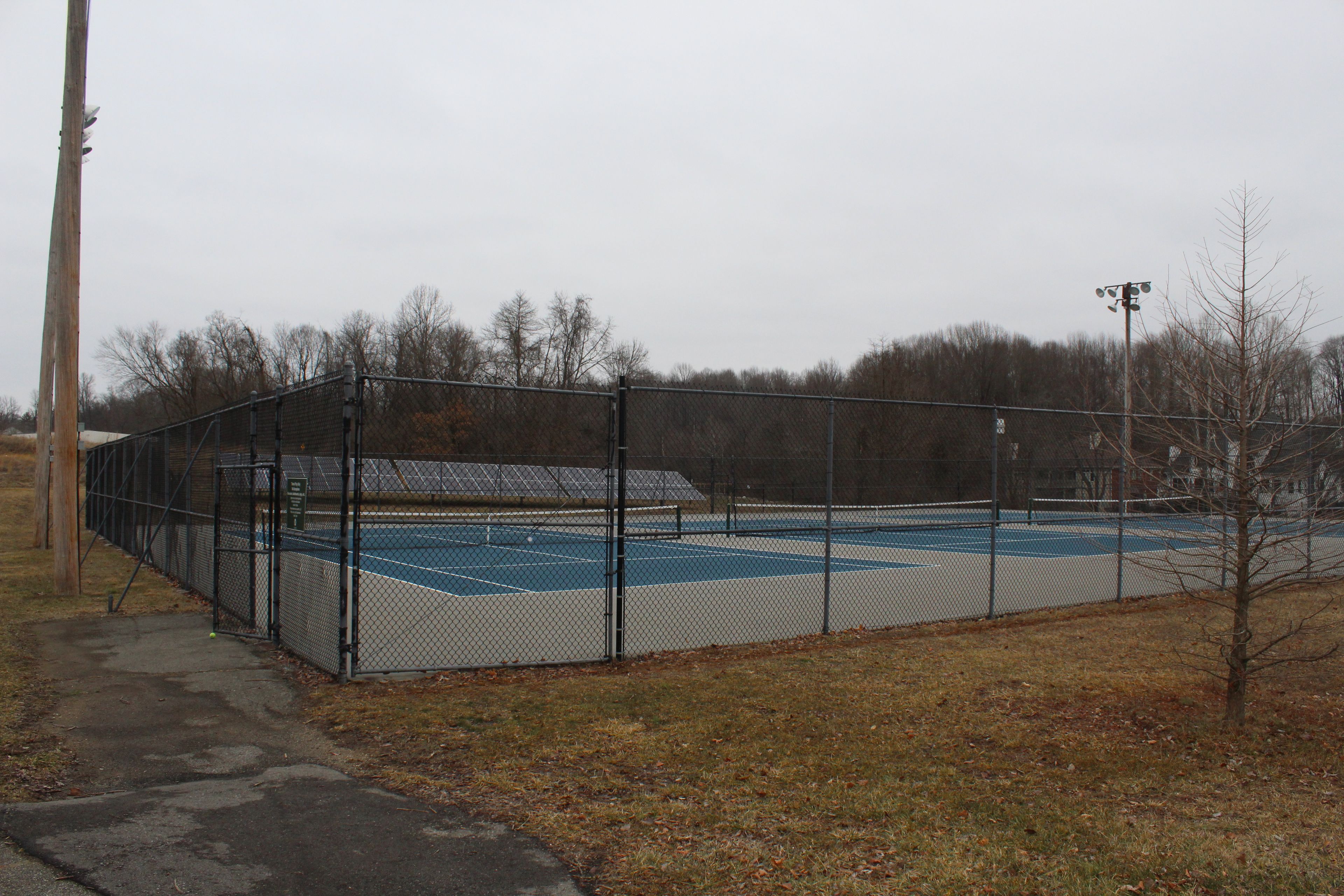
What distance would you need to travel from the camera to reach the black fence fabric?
7879mm

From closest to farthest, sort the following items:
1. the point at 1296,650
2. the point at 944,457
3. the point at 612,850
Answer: the point at 612,850 < the point at 1296,650 < the point at 944,457

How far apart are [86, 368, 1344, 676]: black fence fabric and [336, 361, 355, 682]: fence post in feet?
0.11

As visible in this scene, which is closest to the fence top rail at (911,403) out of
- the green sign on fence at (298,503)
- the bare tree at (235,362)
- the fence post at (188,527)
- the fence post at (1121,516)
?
the fence post at (1121,516)

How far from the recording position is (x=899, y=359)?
42.1 meters

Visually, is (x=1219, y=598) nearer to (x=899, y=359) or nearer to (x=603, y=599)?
(x=603, y=599)

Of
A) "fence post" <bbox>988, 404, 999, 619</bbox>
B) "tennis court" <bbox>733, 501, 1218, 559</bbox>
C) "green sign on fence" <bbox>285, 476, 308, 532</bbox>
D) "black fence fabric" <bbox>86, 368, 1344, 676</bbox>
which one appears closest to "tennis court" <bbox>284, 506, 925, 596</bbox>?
"black fence fabric" <bbox>86, 368, 1344, 676</bbox>

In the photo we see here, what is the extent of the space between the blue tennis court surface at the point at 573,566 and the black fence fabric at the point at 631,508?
132 millimetres

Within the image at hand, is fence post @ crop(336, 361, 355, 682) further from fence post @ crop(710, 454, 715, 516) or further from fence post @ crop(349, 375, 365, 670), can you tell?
fence post @ crop(710, 454, 715, 516)

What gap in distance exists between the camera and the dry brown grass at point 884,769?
155 inches

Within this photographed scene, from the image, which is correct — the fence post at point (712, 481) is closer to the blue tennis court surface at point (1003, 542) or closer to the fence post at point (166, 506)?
the blue tennis court surface at point (1003, 542)

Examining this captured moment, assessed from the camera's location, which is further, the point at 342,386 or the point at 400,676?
the point at 400,676

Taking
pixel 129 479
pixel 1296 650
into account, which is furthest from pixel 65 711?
pixel 129 479

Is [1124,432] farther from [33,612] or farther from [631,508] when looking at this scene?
[33,612]

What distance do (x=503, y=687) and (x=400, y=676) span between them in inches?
38.9
